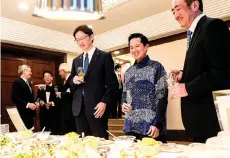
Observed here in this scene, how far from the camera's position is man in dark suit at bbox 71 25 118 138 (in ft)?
6.47

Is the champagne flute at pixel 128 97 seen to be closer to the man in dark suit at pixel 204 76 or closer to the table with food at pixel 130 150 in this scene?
the man in dark suit at pixel 204 76

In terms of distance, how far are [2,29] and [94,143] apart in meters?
4.65

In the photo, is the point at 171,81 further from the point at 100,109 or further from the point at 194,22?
the point at 100,109

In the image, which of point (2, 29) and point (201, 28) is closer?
point (201, 28)

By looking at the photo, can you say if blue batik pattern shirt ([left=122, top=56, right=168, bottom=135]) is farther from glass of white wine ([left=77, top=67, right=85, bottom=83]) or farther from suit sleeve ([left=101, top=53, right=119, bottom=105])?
glass of white wine ([left=77, top=67, right=85, bottom=83])

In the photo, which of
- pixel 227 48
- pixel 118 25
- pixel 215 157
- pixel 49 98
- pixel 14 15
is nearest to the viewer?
pixel 215 157

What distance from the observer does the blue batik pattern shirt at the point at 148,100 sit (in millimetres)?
1871

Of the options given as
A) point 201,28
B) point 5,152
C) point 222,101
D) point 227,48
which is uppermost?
point 201,28

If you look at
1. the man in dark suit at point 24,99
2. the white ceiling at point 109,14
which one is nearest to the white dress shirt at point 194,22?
the man in dark suit at point 24,99

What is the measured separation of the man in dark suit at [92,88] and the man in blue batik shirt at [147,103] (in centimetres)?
17

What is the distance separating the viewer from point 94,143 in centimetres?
106

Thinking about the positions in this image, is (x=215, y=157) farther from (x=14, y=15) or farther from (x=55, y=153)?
(x=14, y=15)

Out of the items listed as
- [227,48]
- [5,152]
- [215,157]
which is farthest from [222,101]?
[5,152]

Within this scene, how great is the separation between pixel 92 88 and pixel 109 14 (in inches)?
128
